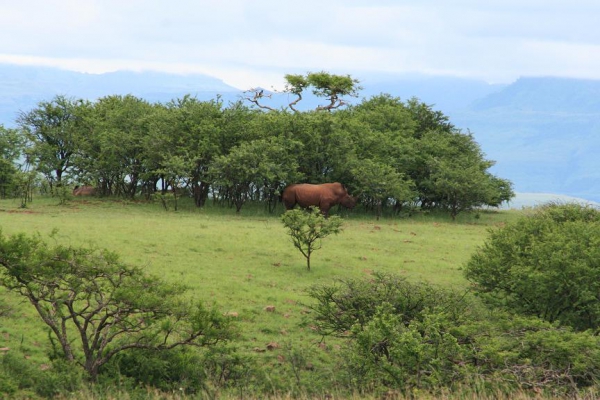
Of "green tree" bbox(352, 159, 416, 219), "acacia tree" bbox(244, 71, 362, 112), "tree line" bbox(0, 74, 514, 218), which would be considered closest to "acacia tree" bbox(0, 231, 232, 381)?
"tree line" bbox(0, 74, 514, 218)

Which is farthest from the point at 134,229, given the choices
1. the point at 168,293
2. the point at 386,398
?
the point at 386,398

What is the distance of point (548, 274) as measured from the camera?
19219 millimetres

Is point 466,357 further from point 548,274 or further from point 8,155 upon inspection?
point 8,155

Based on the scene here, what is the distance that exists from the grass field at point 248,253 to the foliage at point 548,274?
2.54 m

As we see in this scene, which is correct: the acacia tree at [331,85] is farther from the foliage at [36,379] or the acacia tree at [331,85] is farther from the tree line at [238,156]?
the foliage at [36,379]

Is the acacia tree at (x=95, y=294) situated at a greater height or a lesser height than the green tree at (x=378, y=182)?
lesser

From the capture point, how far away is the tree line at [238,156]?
44094mm

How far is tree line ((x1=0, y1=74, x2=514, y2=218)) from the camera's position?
145ft

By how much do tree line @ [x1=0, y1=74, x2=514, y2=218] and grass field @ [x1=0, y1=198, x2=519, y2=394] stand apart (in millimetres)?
2962

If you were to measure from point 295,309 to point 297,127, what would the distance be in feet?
88.7

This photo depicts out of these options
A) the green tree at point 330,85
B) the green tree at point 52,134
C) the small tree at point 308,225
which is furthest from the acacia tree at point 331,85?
the small tree at point 308,225

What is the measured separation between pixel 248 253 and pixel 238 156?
15.3 m

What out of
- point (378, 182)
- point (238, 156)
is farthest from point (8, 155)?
point (378, 182)

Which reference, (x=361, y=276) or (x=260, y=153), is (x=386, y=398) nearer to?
(x=361, y=276)
